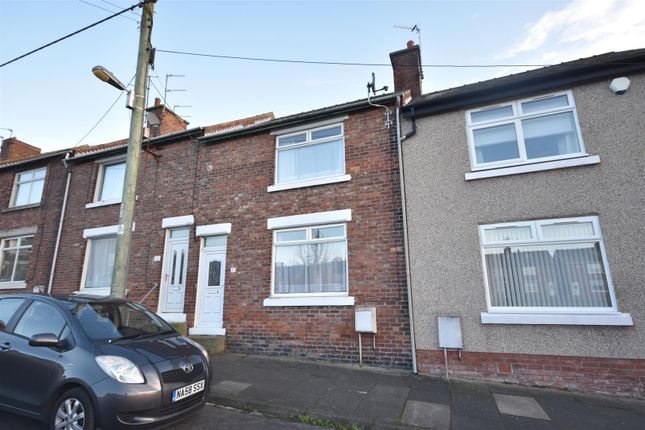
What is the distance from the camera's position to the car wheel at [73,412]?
3271mm

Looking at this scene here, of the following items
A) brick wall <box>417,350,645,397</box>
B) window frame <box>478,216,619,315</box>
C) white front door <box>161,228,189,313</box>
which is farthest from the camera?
white front door <box>161,228,189,313</box>

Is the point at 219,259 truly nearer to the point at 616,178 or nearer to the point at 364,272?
the point at 364,272

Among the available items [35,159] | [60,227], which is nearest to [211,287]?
[60,227]

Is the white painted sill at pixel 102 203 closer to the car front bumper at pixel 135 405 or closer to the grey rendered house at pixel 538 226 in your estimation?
the car front bumper at pixel 135 405

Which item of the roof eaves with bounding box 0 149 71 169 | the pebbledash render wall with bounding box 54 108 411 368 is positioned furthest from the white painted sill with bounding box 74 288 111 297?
the roof eaves with bounding box 0 149 71 169

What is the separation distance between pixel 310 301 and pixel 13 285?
10086 mm

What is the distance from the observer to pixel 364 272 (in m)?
6.96

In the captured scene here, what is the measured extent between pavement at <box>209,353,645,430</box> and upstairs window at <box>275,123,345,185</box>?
4.32 metres

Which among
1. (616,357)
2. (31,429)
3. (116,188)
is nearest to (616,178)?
(616,357)

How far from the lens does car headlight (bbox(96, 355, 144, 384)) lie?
3.38 meters

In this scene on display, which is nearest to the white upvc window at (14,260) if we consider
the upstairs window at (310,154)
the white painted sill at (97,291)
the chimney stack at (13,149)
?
the white painted sill at (97,291)

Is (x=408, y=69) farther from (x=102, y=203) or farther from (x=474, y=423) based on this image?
(x=102, y=203)

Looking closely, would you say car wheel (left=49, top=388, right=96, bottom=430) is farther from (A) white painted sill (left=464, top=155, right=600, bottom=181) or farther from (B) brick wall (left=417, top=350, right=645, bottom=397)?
(A) white painted sill (left=464, top=155, right=600, bottom=181)

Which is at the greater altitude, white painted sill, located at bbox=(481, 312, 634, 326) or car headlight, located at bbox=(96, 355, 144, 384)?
white painted sill, located at bbox=(481, 312, 634, 326)
